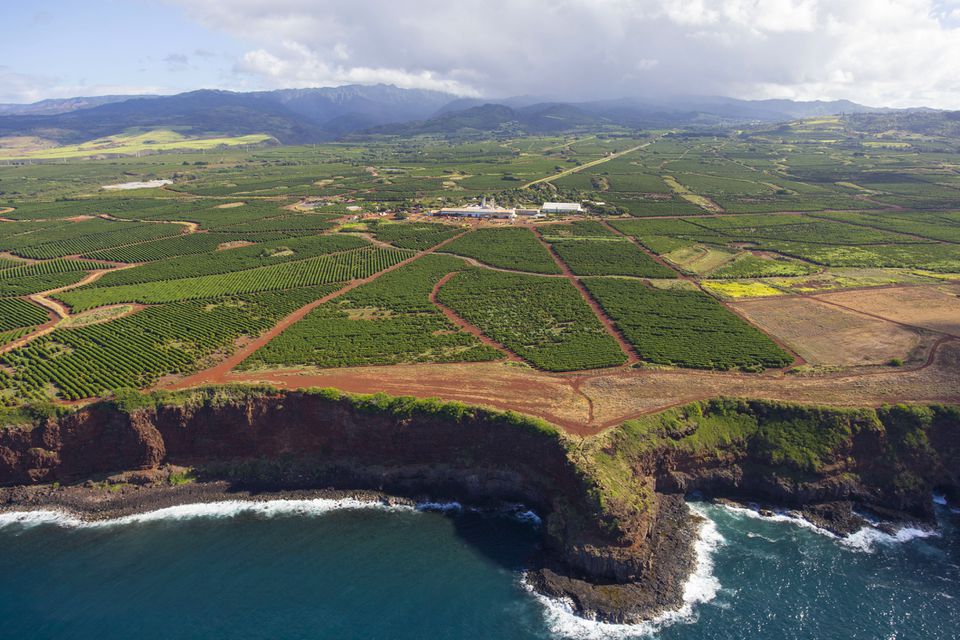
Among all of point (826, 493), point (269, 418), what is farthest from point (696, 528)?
point (269, 418)

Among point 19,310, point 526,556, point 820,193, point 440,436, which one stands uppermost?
point 820,193

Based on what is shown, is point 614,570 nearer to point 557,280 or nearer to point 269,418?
point 269,418

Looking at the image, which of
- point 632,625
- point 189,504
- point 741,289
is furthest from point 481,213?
point 632,625

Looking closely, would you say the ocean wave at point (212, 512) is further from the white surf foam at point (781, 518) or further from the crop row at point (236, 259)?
the crop row at point (236, 259)

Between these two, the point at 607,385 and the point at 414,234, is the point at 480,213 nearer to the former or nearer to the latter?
the point at 414,234

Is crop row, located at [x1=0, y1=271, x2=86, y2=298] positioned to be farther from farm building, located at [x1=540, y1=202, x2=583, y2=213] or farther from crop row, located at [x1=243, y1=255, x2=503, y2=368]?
farm building, located at [x1=540, y1=202, x2=583, y2=213]

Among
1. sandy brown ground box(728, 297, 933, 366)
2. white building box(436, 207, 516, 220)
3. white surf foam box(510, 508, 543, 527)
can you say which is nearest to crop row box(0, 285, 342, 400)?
white surf foam box(510, 508, 543, 527)
